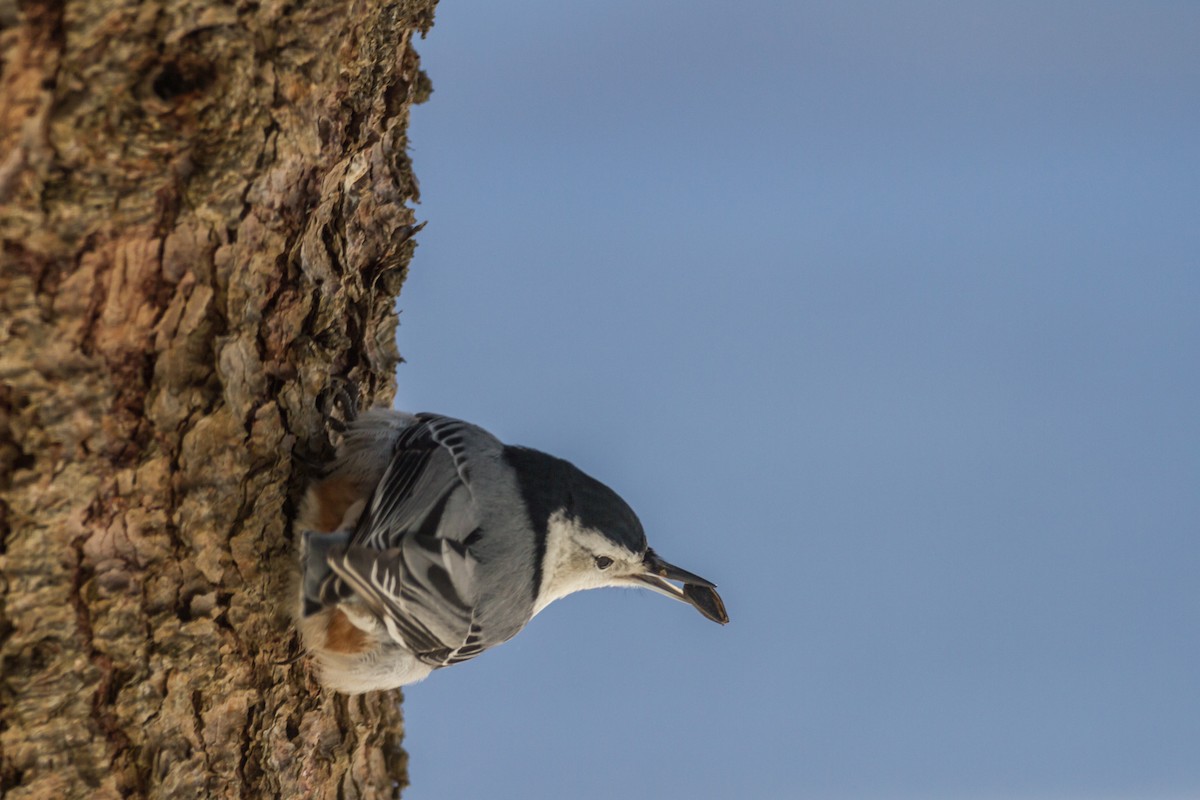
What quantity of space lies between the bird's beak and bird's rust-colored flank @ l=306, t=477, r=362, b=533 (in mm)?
505

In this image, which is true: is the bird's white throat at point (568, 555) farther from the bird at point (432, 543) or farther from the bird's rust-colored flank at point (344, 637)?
the bird's rust-colored flank at point (344, 637)

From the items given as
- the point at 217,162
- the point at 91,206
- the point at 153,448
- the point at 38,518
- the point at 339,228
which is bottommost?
the point at 38,518

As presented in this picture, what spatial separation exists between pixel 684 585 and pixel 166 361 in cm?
91

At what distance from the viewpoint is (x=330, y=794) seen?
1.59 m

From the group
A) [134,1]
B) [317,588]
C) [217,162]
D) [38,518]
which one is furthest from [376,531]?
[134,1]

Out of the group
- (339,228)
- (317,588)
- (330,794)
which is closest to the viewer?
(317,588)

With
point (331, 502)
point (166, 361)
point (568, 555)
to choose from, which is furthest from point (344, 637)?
point (166, 361)

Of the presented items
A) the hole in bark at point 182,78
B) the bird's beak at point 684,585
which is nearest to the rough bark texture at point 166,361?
the hole in bark at point 182,78

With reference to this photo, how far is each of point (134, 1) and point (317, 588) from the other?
27.0 inches

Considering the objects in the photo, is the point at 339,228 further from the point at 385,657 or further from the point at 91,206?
the point at 385,657

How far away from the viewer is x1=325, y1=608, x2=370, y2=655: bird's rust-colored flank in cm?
141

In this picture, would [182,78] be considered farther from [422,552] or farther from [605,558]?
[605,558]

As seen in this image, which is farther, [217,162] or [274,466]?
[274,466]

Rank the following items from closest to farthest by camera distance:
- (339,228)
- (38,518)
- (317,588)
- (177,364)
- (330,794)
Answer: (38,518) → (177,364) → (317,588) → (339,228) → (330,794)
